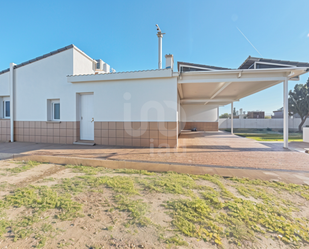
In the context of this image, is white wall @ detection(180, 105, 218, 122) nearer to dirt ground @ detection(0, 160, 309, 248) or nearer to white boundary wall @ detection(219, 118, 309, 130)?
white boundary wall @ detection(219, 118, 309, 130)

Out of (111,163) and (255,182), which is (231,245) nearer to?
(255,182)

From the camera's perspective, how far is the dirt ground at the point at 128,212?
1613mm

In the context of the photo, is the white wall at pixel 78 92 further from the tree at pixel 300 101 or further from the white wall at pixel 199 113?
the tree at pixel 300 101

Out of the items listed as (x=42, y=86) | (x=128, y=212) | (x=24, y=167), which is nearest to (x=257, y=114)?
(x=42, y=86)

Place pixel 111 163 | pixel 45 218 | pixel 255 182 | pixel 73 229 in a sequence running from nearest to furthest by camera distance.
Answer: pixel 73 229
pixel 45 218
pixel 255 182
pixel 111 163

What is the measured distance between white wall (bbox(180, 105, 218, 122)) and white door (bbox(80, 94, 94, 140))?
35.9 feet

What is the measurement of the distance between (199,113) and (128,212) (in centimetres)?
1554

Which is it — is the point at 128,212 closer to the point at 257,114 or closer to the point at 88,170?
the point at 88,170

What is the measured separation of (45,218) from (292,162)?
20.0ft

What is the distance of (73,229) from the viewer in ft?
5.91

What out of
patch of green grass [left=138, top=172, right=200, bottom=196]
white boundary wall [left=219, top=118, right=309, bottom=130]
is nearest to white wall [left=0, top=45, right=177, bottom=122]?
patch of green grass [left=138, top=172, right=200, bottom=196]

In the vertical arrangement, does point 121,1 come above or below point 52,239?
above

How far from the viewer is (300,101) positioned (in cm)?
1917

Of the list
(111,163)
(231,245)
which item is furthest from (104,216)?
(111,163)
